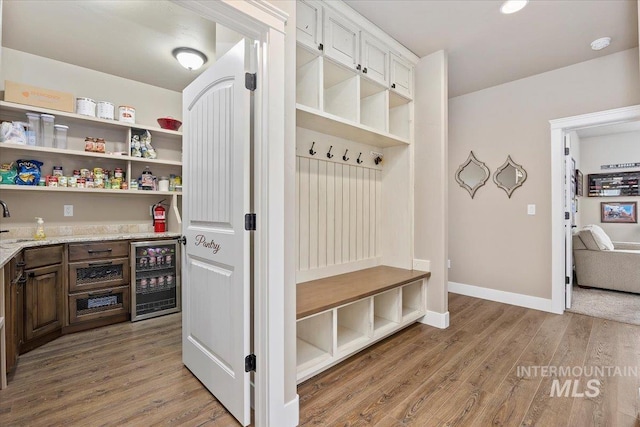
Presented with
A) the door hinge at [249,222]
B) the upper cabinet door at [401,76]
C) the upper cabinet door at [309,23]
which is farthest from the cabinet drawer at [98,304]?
the upper cabinet door at [401,76]

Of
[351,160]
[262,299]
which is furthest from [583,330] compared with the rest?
[262,299]

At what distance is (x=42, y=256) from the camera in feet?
8.59

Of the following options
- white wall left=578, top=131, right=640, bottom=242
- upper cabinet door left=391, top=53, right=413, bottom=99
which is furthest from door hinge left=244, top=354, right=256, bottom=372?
white wall left=578, top=131, right=640, bottom=242

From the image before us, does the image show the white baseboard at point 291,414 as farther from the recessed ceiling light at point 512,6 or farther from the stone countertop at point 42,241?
the recessed ceiling light at point 512,6

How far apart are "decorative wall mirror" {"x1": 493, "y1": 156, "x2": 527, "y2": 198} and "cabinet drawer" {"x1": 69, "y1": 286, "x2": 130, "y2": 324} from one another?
431 centimetres

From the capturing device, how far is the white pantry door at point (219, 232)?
5.48 ft

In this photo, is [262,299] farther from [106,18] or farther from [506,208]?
[506,208]

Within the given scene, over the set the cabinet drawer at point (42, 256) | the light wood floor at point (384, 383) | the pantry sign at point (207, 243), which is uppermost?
the pantry sign at point (207, 243)

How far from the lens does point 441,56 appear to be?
119 inches

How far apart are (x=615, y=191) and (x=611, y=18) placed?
499 centimetres

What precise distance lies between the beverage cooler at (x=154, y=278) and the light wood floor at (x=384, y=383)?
360 mm

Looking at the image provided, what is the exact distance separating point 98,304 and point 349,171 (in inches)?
107

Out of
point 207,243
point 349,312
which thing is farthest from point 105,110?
point 349,312

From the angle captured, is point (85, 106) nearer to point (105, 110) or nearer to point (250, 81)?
point (105, 110)
